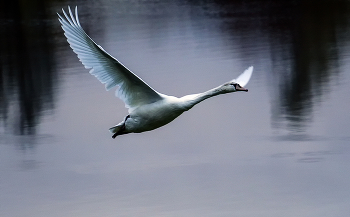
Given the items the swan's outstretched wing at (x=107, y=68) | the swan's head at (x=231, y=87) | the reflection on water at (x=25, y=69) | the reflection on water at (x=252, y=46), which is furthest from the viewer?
the reflection on water at (x=25, y=69)

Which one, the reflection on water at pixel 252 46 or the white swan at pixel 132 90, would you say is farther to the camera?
the reflection on water at pixel 252 46

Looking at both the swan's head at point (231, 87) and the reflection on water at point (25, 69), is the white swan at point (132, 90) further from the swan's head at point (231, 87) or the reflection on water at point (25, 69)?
the reflection on water at point (25, 69)

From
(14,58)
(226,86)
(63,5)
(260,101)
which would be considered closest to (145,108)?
(226,86)

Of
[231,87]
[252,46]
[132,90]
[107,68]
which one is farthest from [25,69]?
[231,87]

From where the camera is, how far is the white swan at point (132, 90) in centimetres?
885

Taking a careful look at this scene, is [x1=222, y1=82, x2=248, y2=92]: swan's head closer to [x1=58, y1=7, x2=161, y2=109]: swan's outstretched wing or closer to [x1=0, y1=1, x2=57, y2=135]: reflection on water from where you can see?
[x1=58, y1=7, x2=161, y2=109]: swan's outstretched wing

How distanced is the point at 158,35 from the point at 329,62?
23.1 feet

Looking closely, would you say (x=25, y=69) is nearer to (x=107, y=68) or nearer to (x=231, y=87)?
(x=107, y=68)

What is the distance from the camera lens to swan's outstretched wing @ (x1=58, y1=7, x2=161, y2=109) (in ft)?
28.9

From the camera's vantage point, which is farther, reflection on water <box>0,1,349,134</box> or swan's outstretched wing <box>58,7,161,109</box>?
reflection on water <box>0,1,349,134</box>

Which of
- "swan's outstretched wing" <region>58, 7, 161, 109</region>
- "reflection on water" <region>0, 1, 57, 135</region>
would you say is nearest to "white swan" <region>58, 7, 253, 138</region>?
"swan's outstretched wing" <region>58, 7, 161, 109</region>

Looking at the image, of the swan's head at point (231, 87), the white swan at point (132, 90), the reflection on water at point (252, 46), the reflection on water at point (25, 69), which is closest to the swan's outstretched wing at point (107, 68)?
the white swan at point (132, 90)

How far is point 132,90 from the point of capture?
30.8 feet

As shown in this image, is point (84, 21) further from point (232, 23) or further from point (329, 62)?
point (329, 62)
